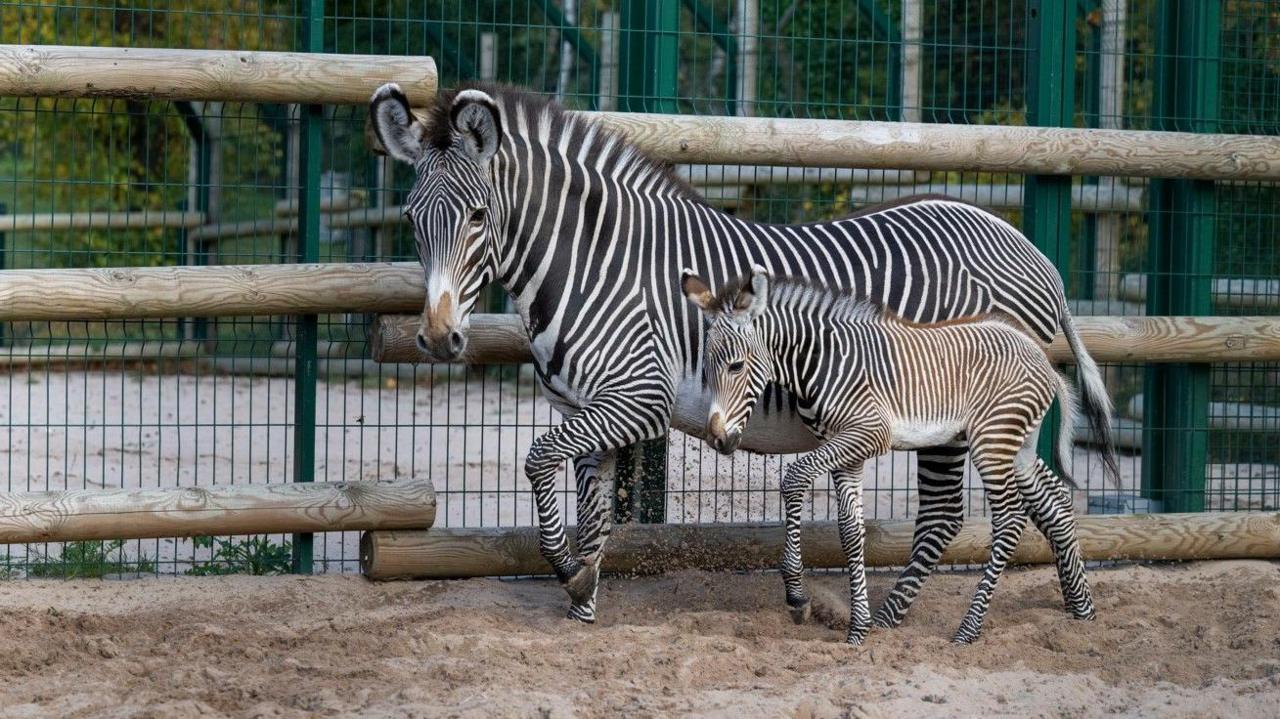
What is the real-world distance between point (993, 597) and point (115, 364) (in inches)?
424

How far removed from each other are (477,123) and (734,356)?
53.4 inches

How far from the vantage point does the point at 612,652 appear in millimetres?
5004

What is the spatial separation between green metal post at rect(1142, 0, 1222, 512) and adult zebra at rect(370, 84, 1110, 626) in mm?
1329

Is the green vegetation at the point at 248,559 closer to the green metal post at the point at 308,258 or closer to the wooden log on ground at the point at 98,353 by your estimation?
the green metal post at the point at 308,258

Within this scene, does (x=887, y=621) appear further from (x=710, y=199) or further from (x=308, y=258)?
(x=710, y=199)

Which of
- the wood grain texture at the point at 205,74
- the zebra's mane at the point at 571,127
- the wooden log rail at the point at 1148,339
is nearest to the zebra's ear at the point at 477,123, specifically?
the zebra's mane at the point at 571,127

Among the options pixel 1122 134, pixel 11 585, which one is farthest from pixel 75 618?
pixel 1122 134

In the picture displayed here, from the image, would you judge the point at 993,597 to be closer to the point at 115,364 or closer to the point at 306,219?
the point at 306,219

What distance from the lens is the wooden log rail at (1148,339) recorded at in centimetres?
642

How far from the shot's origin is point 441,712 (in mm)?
4207

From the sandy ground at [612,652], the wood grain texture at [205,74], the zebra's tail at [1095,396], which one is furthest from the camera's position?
the zebra's tail at [1095,396]

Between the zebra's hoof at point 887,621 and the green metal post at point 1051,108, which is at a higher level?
the green metal post at point 1051,108

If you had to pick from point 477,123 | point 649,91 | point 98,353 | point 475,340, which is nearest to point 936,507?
point 475,340

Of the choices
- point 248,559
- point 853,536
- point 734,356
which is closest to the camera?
point 734,356
